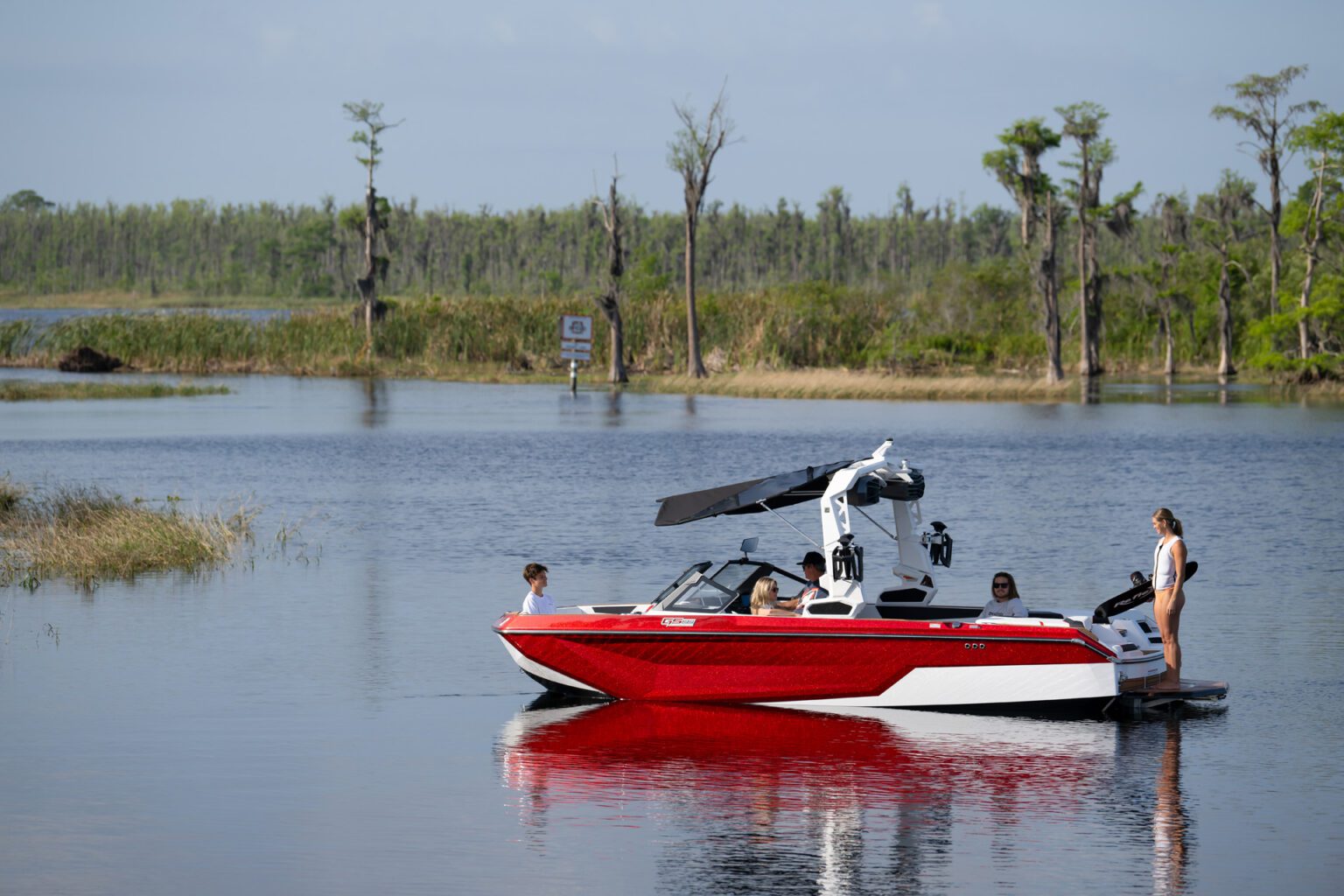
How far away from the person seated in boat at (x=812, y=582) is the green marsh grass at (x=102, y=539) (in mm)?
12357

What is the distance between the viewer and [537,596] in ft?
59.3

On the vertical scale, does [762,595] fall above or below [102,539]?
above

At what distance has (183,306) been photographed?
632 ft

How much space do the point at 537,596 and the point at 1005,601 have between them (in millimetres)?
4726

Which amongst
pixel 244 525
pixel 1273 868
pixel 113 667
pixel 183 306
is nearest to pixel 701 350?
pixel 244 525

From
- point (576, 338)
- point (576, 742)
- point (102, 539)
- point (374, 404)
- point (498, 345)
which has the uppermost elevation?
point (576, 338)

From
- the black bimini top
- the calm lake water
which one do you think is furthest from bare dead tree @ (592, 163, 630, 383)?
the black bimini top

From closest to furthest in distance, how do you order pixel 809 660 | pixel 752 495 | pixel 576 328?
1. pixel 809 660
2. pixel 752 495
3. pixel 576 328

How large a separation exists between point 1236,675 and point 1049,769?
4.93 metres

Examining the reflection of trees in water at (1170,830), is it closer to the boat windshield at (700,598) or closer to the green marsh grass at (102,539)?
the boat windshield at (700,598)

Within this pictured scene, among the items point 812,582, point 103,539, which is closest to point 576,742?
point 812,582

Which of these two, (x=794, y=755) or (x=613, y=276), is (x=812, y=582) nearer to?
(x=794, y=755)

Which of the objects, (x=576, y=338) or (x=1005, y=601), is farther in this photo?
(x=576, y=338)

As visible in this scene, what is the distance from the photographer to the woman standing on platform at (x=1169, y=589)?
16922 mm
